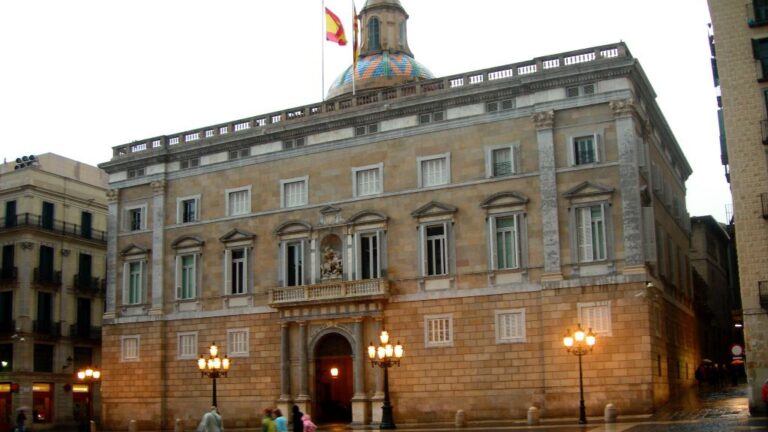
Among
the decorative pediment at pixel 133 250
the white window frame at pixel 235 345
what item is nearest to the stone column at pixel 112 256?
the decorative pediment at pixel 133 250

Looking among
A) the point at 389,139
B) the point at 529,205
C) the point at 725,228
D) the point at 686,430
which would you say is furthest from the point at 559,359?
the point at 725,228

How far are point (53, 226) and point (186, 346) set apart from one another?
20.6 m

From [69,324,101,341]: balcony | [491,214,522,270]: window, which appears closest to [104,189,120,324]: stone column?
[69,324,101,341]: balcony

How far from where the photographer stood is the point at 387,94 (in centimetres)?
4647

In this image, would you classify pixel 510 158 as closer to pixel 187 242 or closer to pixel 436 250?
pixel 436 250

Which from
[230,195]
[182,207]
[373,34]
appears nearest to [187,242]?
[182,207]

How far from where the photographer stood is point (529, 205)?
41688 millimetres

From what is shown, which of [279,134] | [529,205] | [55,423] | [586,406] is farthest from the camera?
[55,423]

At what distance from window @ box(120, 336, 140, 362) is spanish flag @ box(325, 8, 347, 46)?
19789mm

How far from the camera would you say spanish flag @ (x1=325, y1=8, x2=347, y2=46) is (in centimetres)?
5269

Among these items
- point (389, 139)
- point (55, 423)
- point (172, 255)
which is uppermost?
point (389, 139)

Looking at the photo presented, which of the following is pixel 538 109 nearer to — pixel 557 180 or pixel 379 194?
pixel 557 180

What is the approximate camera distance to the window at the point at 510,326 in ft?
135

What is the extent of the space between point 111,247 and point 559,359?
26.9 m
